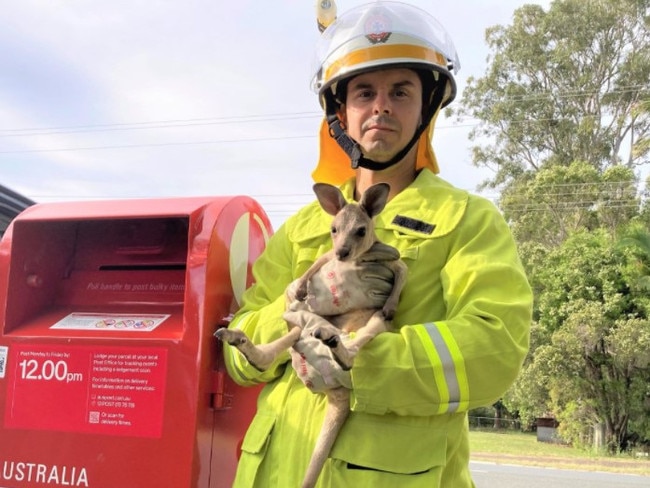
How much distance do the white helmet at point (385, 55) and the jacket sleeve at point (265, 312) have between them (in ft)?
1.25

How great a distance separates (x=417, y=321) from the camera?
5.56 feet

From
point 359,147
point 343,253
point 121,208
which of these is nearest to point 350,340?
point 343,253

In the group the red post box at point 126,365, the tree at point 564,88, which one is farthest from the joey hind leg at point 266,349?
the tree at point 564,88

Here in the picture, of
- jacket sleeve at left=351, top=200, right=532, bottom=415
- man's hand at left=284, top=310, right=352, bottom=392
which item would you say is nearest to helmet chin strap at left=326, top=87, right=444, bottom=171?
jacket sleeve at left=351, top=200, right=532, bottom=415

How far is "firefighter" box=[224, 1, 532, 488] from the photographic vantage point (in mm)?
1504

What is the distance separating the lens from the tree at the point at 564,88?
74.1ft

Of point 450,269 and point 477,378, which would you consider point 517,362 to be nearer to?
point 477,378

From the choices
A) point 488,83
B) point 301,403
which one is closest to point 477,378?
point 301,403

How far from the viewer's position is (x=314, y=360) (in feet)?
4.90

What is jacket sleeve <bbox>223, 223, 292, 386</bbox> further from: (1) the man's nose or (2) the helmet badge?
(2) the helmet badge

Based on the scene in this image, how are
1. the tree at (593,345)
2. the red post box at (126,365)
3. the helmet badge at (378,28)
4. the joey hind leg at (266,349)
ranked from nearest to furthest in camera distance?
the joey hind leg at (266,349), the helmet badge at (378,28), the red post box at (126,365), the tree at (593,345)

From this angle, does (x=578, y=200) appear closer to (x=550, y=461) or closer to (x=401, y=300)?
(x=550, y=461)

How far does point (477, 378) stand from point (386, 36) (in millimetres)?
1012

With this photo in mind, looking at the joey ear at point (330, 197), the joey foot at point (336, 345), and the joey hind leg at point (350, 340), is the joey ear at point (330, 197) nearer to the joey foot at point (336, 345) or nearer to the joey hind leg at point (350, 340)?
the joey hind leg at point (350, 340)
